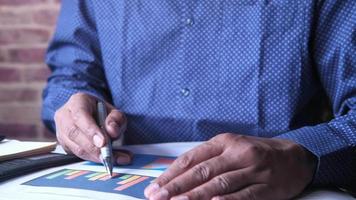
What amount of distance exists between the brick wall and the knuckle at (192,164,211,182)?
1.03m

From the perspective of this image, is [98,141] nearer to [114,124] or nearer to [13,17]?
[114,124]

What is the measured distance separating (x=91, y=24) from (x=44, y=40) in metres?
0.39

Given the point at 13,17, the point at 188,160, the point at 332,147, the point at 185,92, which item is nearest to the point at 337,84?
the point at 332,147

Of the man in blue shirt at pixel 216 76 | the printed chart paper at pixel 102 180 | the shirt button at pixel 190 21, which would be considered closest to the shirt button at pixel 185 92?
the man in blue shirt at pixel 216 76

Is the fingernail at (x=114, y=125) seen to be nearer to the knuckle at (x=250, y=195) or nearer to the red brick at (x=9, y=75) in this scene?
the knuckle at (x=250, y=195)

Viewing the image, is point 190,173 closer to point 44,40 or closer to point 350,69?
point 350,69

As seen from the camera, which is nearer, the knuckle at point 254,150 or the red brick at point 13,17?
the knuckle at point 254,150

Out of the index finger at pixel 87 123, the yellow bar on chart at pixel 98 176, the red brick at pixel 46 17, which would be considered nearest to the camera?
the yellow bar on chart at pixel 98 176

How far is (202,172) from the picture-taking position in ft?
2.25

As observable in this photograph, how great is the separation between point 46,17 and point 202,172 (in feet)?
3.46

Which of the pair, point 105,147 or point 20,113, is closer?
point 105,147

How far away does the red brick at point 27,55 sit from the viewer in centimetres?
160

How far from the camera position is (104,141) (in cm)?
85

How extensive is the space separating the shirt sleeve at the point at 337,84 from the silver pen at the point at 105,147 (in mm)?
290
